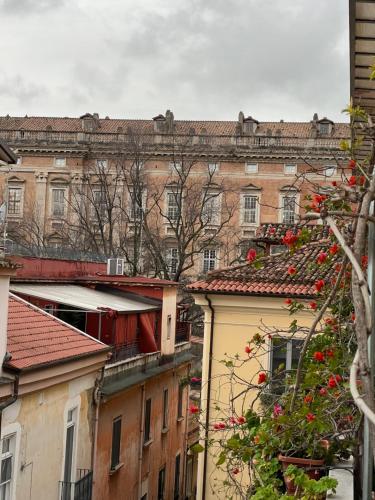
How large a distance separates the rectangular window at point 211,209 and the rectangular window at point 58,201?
12.0 m

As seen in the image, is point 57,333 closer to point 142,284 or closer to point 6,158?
point 6,158

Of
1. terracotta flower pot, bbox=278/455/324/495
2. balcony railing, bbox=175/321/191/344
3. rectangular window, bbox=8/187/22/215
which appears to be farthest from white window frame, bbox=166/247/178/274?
terracotta flower pot, bbox=278/455/324/495

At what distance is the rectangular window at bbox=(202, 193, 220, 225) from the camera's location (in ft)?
151

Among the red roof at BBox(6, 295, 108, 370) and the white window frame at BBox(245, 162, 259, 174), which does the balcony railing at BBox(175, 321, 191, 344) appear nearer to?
the red roof at BBox(6, 295, 108, 370)

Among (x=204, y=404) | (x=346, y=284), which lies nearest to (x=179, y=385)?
(x=204, y=404)

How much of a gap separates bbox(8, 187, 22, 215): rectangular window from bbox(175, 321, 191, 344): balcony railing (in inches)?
1439

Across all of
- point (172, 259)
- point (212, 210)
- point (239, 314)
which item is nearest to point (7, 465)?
point (239, 314)

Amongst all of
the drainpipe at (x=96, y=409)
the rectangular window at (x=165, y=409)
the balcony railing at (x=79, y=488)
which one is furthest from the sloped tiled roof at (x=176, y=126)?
the balcony railing at (x=79, y=488)

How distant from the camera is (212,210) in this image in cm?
4906

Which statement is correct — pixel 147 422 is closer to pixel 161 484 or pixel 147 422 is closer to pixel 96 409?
pixel 161 484

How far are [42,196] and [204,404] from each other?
1873 inches

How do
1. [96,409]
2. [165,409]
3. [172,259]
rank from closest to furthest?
[96,409], [165,409], [172,259]

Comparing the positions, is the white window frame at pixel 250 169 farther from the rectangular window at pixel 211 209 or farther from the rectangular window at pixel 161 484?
the rectangular window at pixel 161 484

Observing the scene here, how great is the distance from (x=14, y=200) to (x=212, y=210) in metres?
18.7
